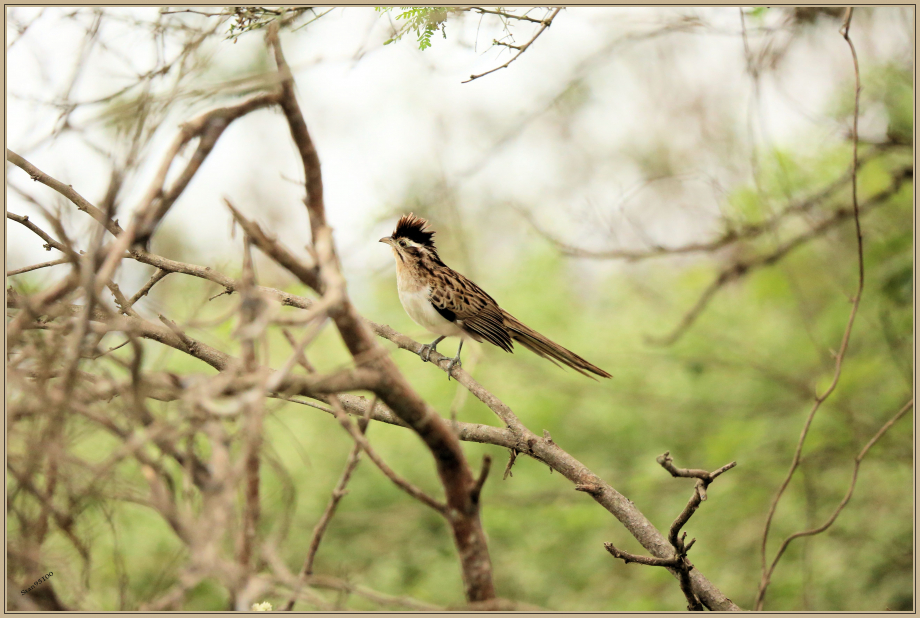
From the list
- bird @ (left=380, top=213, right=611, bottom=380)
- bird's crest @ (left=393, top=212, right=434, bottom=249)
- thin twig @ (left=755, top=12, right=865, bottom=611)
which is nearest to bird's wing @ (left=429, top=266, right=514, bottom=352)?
bird @ (left=380, top=213, right=611, bottom=380)

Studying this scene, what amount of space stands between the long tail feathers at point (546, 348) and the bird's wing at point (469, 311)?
6 centimetres

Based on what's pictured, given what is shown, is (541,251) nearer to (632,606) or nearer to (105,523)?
(632,606)

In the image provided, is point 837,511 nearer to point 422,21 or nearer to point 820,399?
point 820,399

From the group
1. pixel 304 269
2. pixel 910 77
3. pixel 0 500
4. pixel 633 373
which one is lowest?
pixel 0 500

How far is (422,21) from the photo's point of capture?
264 centimetres

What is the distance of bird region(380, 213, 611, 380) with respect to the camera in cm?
426

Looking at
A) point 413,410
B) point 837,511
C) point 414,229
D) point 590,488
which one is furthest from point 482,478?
point 414,229

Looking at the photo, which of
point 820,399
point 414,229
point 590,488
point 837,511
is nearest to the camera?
point 590,488

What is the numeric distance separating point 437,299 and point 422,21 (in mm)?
2033

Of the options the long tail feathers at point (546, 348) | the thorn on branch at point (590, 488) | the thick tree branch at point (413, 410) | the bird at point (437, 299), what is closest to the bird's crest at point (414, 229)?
the bird at point (437, 299)

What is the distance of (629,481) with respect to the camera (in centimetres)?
591

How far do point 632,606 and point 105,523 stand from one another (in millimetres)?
4299

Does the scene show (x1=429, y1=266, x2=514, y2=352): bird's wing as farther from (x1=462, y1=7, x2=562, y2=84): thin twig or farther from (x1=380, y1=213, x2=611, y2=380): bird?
(x1=462, y1=7, x2=562, y2=84): thin twig

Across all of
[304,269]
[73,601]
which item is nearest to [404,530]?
[73,601]
